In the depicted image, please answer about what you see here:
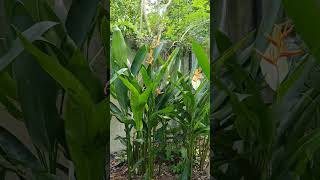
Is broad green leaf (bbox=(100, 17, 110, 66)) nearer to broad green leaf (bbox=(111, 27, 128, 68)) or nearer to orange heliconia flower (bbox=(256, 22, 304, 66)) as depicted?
broad green leaf (bbox=(111, 27, 128, 68))

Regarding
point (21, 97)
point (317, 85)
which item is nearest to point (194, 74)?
point (317, 85)

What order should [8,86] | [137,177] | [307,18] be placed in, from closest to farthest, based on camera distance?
[307,18]
[8,86]
[137,177]

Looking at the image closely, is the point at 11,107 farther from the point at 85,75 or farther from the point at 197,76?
the point at 197,76

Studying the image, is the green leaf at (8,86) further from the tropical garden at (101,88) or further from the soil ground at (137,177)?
the soil ground at (137,177)

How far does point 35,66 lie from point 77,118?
0.14 m

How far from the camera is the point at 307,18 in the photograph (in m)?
0.65

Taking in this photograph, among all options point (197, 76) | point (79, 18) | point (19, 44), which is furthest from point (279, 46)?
point (19, 44)

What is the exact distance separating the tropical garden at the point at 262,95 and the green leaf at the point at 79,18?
0.28 m

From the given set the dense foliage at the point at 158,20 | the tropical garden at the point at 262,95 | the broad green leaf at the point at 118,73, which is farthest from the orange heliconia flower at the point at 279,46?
the broad green leaf at the point at 118,73

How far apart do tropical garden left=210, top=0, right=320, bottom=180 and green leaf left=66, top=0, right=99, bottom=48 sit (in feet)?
0.93

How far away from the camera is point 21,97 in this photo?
2.43 feet

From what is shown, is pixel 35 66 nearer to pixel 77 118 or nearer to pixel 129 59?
pixel 77 118

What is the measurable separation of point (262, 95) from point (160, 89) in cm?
28

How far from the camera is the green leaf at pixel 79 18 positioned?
0.79 meters
